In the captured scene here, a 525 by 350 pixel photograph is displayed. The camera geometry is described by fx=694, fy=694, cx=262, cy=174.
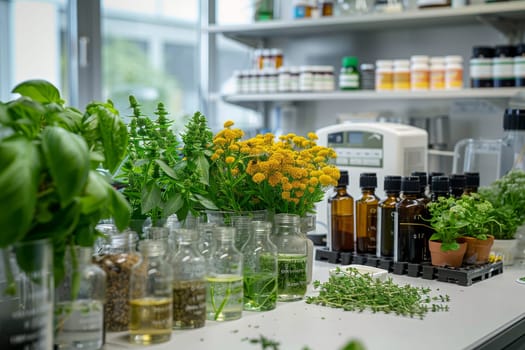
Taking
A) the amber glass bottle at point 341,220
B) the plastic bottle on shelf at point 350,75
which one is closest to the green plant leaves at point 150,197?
the amber glass bottle at point 341,220

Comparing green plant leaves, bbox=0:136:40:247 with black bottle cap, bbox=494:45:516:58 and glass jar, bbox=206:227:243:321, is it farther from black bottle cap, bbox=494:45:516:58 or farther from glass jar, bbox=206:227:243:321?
black bottle cap, bbox=494:45:516:58

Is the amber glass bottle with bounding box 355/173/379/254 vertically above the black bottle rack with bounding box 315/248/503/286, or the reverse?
the amber glass bottle with bounding box 355/173/379/254

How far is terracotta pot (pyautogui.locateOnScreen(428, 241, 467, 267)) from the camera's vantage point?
164 centimetres

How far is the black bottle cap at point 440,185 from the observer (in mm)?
1729

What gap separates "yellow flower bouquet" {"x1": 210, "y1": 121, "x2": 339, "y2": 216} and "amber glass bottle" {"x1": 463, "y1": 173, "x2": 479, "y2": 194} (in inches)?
21.8

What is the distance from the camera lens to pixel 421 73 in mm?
2895

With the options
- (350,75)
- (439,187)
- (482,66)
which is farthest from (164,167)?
(350,75)

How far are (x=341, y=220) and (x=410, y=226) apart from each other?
0.21 meters

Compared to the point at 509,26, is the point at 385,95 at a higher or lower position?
lower

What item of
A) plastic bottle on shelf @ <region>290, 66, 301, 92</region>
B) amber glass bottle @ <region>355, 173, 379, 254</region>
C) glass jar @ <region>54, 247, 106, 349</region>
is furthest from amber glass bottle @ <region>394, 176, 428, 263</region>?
plastic bottle on shelf @ <region>290, 66, 301, 92</region>

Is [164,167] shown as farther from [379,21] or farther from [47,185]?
[379,21]

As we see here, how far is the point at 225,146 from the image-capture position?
142 centimetres

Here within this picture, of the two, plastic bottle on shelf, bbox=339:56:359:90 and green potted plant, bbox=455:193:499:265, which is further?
plastic bottle on shelf, bbox=339:56:359:90

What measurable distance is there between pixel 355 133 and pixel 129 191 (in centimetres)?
102
